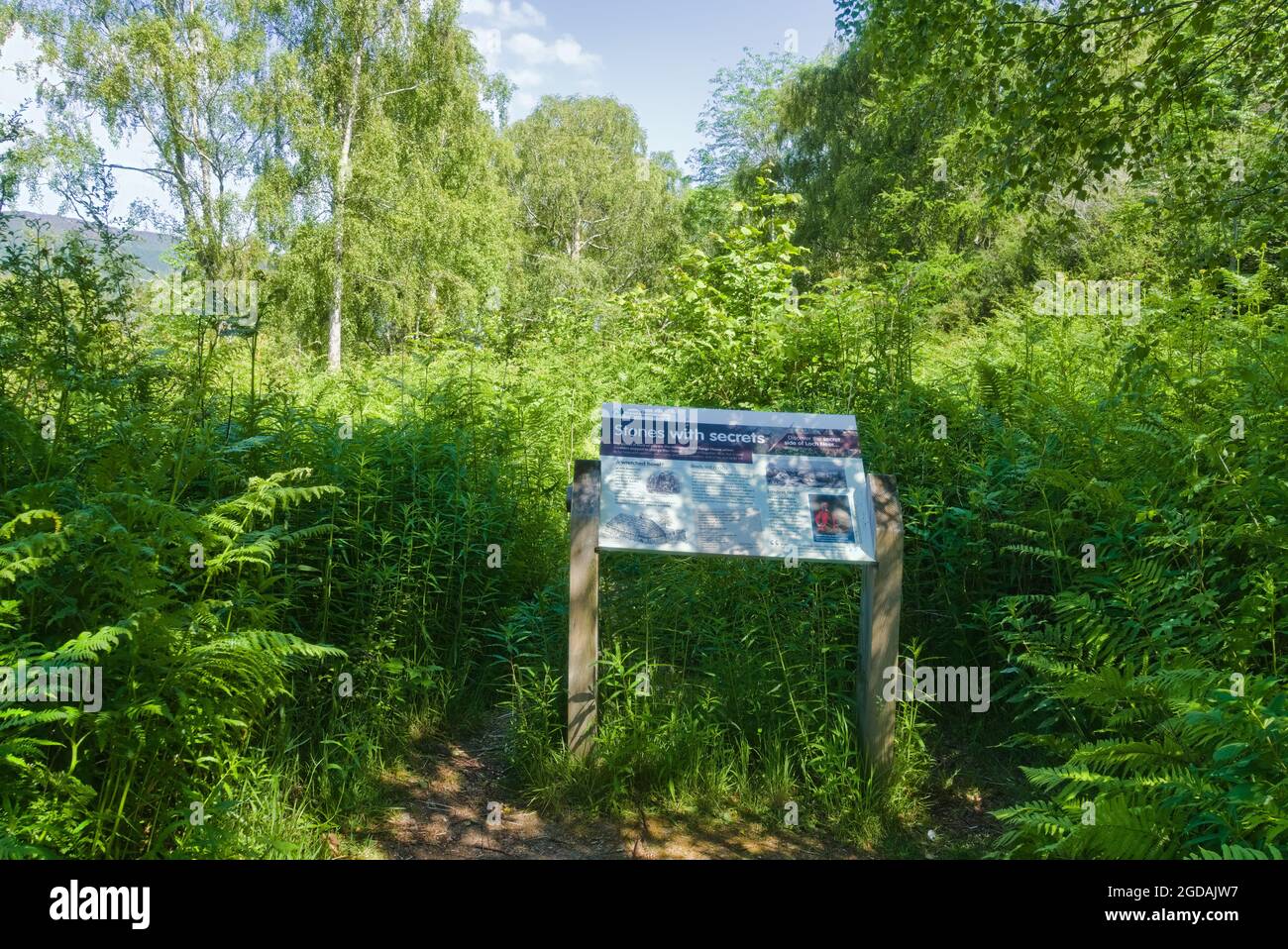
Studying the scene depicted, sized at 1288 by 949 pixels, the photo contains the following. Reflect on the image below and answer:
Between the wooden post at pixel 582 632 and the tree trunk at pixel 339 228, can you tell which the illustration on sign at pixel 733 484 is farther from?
the tree trunk at pixel 339 228

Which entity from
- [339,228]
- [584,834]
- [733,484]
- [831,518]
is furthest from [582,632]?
[339,228]

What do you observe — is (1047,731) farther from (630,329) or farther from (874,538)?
(630,329)

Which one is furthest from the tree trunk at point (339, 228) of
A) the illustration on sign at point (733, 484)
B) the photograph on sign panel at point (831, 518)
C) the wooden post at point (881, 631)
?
the wooden post at point (881, 631)

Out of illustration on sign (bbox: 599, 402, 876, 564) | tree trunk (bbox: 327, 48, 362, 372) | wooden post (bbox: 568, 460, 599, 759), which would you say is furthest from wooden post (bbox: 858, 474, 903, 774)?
tree trunk (bbox: 327, 48, 362, 372)

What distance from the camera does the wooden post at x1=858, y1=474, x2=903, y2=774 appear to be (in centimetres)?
425

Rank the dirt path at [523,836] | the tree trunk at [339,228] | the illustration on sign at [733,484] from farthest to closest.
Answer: the tree trunk at [339,228]
the illustration on sign at [733,484]
the dirt path at [523,836]

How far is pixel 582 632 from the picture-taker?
14.0ft

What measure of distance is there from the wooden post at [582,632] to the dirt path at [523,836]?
0.40 meters

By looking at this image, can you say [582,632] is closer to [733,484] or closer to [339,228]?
[733,484]

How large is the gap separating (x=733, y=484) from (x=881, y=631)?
0.96 m

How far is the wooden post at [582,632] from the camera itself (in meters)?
4.27

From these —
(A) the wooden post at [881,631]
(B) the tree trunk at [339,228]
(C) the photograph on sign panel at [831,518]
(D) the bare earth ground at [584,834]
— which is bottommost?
(D) the bare earth ground at [584,834]

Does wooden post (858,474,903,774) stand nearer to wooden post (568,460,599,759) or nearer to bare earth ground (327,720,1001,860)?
bare earth ground (327,720,1001,860)

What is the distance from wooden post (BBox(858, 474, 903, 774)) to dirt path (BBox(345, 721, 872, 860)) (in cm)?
52
